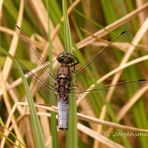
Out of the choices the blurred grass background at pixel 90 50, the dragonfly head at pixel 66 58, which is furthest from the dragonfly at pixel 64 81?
the blurred grass background at pixel 90 50

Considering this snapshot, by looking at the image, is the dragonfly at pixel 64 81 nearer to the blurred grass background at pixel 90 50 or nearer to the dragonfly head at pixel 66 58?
the dragonfly head at pixel 66 58

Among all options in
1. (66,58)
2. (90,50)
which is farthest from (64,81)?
(90,50)

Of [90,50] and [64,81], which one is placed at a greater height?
[90,50]

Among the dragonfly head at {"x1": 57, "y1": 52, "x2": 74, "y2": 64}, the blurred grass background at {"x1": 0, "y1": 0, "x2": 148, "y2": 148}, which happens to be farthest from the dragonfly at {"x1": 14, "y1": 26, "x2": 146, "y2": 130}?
the blurred grass background at {"x1": 0, "y1": 0, "x2": 148, "y2": 148}

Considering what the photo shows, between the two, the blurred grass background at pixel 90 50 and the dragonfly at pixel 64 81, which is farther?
the blurred grass background at pixel 90 50

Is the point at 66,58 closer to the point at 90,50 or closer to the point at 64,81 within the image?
the point at 64,81

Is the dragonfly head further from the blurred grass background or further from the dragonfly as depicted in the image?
the blurred grass background

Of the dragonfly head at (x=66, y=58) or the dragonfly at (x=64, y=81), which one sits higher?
the dragonfly head at (x=66, y=58)

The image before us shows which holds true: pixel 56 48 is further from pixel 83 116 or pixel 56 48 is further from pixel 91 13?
pixel 83 116

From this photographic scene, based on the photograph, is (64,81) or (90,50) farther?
(90,50)
